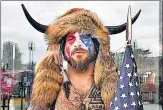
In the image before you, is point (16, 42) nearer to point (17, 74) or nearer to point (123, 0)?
point (17, 74)

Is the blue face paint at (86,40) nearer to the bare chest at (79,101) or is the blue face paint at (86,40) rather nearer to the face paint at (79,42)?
the face paint at (79,42)

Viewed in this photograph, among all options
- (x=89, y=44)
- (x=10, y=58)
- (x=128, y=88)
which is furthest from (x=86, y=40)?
(x=10, y=58)

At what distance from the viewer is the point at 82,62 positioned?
4207mm

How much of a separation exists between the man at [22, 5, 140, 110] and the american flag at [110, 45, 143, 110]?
26 cm

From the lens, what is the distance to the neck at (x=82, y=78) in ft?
13.9

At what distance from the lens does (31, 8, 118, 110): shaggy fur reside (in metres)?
4.17

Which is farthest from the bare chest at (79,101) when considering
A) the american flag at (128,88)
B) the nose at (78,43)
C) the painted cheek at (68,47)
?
the nose at (78,43)

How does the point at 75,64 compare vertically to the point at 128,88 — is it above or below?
above

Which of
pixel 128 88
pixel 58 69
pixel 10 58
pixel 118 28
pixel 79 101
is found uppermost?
pixel 118 28

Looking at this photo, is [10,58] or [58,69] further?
[10,58]

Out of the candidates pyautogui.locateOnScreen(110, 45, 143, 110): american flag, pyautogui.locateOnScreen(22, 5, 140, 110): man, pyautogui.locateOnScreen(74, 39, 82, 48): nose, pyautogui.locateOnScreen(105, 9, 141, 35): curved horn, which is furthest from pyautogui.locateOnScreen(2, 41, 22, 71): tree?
pyautogui.locateOnScreen(110, 45, 143, 110): american flag

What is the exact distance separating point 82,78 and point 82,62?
0.57 feet

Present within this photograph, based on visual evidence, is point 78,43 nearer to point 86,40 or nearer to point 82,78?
point 86,40

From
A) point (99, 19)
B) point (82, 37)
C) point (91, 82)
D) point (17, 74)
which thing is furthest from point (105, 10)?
point (17, 74)
